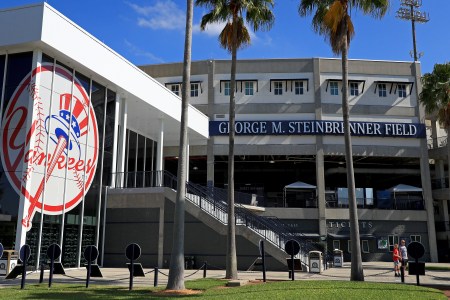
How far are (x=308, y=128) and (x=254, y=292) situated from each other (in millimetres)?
26955

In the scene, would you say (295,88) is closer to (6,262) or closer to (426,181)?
(426,181)

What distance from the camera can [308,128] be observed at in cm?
3838

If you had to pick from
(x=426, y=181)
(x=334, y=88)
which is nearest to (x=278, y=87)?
(x=334, y=88)

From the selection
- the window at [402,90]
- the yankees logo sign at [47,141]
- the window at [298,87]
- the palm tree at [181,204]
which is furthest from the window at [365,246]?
the palm tree at [181,204]

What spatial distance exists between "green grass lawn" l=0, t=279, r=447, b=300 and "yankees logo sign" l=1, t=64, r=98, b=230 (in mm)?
6220

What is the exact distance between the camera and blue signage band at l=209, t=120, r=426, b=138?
38375mm

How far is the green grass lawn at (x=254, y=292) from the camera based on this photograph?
461 inches

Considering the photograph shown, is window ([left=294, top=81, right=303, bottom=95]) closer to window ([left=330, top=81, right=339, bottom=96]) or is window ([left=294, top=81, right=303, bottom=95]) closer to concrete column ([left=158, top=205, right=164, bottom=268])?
window ([left=330, top=81, right=339, bottom=96])

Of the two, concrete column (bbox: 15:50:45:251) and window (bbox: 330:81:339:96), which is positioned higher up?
window (bbox: 330:81:339:96)

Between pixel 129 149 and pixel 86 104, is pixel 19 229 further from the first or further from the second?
pixel 129 149

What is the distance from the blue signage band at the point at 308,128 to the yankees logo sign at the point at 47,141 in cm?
1718

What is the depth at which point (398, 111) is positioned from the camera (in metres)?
40.0

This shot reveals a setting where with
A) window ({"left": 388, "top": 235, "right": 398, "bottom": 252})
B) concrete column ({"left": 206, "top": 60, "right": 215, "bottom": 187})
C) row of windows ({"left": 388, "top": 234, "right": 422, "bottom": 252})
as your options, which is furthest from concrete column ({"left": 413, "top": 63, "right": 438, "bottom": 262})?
concrete column ({"left": 206, "top": 60, "right": 215, "bottom": 187})

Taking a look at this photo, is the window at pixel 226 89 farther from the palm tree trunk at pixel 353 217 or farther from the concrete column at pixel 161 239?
the palm tree trunk at pixel 353 217
